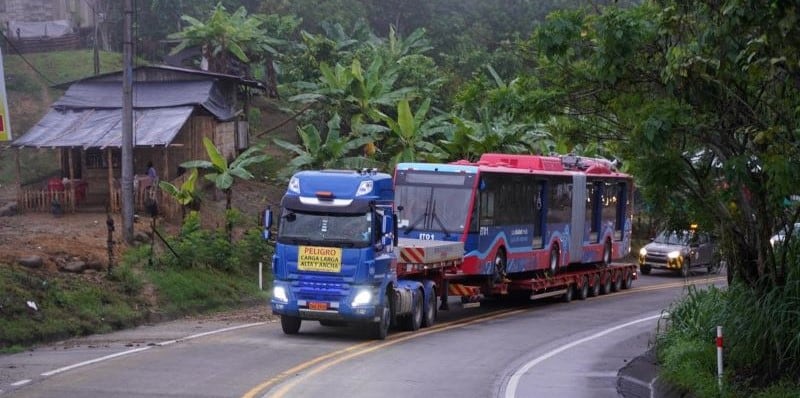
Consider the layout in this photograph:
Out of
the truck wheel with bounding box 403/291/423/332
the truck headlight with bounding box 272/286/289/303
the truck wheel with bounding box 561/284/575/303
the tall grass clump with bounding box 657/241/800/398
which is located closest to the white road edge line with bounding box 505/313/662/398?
the tall grass clump with bounding box 657/241/800/398

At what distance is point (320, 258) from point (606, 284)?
16499 millimetres

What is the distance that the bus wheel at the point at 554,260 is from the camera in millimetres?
29466

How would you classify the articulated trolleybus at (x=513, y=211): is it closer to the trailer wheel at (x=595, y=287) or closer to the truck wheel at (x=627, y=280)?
the trailer wheel at (x=595, y=287)

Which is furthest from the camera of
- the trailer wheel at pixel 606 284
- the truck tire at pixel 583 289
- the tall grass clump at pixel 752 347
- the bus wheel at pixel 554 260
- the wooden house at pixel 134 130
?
the trailer wheel at pixel 606 284

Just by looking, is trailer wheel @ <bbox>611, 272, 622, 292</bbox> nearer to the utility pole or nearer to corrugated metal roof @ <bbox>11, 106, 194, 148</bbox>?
corrugated metal roof @ <bbox>11, 106, 194, 148</bbox>

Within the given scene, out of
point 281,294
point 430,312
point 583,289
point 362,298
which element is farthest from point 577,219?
point 281,294

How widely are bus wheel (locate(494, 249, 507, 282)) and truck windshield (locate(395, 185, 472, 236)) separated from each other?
5.67ft

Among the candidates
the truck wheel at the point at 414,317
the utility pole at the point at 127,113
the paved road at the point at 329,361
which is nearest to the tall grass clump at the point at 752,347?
the paved road at the point at 329,361

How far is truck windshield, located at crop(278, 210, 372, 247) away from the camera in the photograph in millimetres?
19578

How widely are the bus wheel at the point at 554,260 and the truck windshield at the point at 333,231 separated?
35.9 feet

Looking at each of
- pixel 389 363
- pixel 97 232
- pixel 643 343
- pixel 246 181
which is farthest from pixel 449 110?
pixel 389 363

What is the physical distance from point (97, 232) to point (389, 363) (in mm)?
13296

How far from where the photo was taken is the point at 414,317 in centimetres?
2195

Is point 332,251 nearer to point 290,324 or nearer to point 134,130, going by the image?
point 290,324
